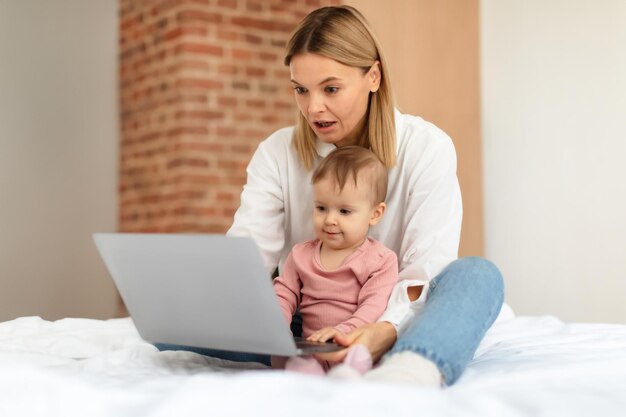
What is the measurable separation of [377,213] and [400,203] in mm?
151

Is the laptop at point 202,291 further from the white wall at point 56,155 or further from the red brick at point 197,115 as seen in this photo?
the white wall at point 56,155

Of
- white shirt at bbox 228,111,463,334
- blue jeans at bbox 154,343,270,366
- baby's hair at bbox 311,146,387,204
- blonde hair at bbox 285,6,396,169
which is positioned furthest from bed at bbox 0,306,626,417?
blonde hair at bbox 285,6,396,169

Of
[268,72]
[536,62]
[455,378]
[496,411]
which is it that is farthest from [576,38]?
[496,411]

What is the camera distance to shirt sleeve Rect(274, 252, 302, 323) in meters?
1.69

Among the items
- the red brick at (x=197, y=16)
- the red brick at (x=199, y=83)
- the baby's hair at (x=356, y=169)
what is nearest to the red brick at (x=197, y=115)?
the red brick at (x=199, y=83)

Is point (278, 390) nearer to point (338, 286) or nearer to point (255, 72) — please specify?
point (338, 286)

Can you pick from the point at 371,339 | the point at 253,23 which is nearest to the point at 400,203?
the point at 371,339

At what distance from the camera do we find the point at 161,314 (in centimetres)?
145

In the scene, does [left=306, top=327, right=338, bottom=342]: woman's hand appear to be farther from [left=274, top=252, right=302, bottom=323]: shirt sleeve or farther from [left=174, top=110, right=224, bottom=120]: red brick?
[left=174, top=110, right=224, bottom=120]: red brick

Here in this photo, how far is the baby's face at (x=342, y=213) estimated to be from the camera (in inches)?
65.5

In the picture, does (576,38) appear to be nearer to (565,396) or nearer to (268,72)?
(268,72)

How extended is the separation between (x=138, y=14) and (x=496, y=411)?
3.84 meters

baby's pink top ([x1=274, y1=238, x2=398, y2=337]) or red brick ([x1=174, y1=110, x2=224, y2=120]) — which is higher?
red brick ([x1=174, y1=110, x2=224, y2=120])

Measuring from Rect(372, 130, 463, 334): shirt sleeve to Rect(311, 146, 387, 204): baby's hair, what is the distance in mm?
111
